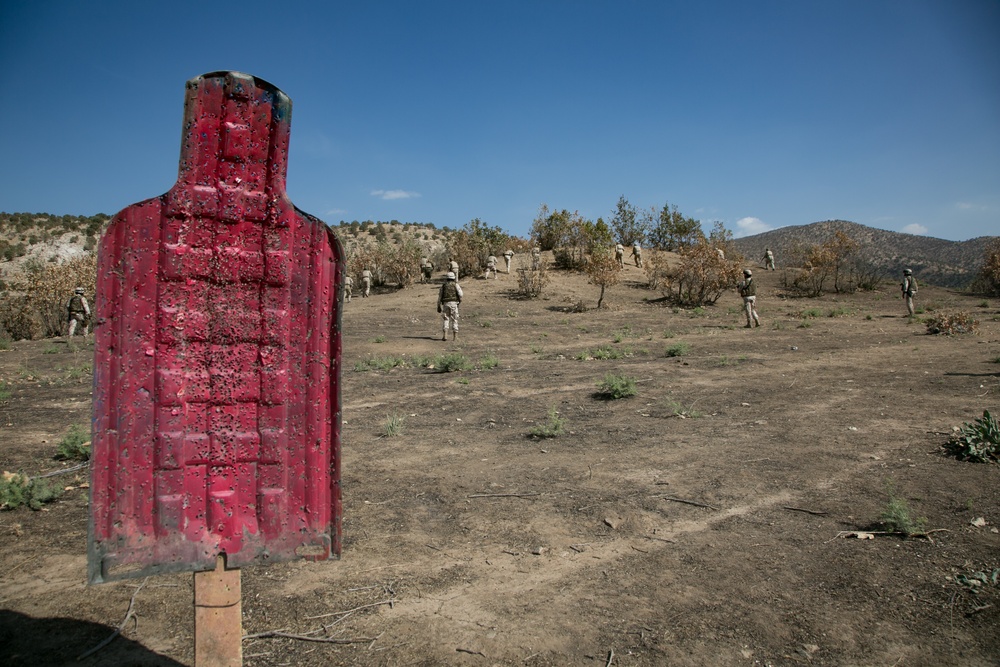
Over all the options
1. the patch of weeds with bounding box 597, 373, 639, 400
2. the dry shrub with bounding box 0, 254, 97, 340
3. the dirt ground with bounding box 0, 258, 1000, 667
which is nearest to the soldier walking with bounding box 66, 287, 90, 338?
the dry shrub with bounding box 0, 254, 97, 340

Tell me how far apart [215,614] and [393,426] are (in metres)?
5.82

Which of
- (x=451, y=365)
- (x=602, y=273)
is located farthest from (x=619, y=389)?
(x=602, y=273)

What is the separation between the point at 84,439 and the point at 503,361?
29.8ft

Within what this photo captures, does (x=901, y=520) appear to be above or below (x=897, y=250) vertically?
below

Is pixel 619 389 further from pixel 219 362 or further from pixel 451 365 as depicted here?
pixel 219 362

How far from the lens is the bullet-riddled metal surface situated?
7.32 feet

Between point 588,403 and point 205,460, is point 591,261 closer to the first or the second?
point 588,403

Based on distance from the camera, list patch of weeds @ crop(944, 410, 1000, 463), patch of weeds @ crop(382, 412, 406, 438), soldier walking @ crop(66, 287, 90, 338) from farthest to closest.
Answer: soldier walking @ crop(66, 287, 90, 338)
patch of weeds @ crop(382, 412, 406, 438)
patch of weeds @ crop(944, 410, 1000, 463)

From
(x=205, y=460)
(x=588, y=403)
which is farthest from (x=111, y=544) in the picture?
(x=588, y=403)

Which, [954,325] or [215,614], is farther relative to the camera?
[954,325]

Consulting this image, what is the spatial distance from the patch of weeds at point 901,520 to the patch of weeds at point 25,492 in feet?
22.7

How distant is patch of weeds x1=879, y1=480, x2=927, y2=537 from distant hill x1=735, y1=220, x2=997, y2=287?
32344 mm

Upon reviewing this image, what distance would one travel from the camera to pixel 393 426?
8.25m

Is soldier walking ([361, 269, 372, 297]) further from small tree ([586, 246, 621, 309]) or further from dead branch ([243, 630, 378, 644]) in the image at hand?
dead branch ([243, 630, 378, 644])
